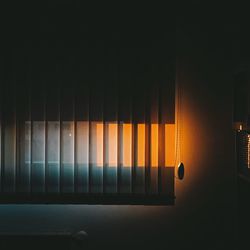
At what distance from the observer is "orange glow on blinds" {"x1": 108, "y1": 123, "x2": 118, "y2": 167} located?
7.38 feet

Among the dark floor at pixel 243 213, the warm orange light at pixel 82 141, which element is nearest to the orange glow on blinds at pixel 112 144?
the warm orange light at pixel 82 141

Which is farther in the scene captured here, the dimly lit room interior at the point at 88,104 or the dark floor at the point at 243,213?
the dimly lit room interior at the point at 88,104

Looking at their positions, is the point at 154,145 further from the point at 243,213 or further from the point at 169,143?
the point at 243,213

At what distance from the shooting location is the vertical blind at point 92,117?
2242mm

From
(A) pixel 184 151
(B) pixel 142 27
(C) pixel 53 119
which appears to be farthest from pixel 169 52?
(C) pixel 53 119

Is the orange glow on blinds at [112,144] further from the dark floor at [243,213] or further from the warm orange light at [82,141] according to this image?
the dark floor at [243,213]

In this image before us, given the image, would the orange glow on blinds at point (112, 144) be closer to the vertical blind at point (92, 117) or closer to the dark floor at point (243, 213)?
the vertical blind at point (92, 117)

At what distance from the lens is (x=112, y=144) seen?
7.38 feet

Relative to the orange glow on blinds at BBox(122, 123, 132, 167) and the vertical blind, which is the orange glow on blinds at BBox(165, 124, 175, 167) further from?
the orange glow on blinds at BBox(122, 123, 132, 167)

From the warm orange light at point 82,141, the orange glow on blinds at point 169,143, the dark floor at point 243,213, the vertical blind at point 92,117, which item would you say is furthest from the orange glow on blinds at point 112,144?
the dark floor at point 243,213

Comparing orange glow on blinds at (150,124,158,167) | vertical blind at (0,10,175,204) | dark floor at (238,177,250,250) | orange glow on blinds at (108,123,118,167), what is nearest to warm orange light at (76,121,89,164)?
vertical blind at (0,10,175,204)

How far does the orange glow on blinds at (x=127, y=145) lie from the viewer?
2.25 metres

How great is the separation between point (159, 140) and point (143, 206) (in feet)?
1.49

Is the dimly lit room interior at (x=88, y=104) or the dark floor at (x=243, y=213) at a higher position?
the dimly lit room interior at (x=88, y=104)
